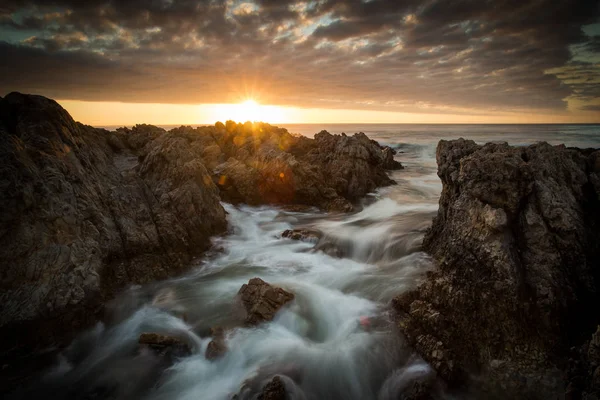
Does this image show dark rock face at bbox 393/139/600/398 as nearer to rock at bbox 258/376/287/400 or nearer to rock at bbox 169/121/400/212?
rock at bbox 258/376/287/400

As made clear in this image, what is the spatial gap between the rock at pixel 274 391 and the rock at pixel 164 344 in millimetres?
2639

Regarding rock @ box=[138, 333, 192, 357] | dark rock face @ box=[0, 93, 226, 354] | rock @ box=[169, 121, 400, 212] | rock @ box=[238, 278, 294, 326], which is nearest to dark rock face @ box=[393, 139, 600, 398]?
rock @ box=[238, 278, 294, 326]

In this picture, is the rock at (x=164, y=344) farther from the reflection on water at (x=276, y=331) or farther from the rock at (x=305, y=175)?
the rock at (x=305, y=175)

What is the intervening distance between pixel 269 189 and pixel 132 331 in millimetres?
13019

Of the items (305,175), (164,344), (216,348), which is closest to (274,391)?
(216,348)

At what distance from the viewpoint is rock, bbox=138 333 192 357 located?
8.16 m

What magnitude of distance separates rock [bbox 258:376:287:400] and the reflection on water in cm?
45

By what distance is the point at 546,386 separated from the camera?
6.04 meters

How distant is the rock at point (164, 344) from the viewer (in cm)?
816

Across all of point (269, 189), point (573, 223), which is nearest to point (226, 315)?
point (573, 223)

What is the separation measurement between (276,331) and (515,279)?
625 centimetres

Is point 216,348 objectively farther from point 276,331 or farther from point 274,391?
point 274,391

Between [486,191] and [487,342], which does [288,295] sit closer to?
[487,342]

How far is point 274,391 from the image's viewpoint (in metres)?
6.59
